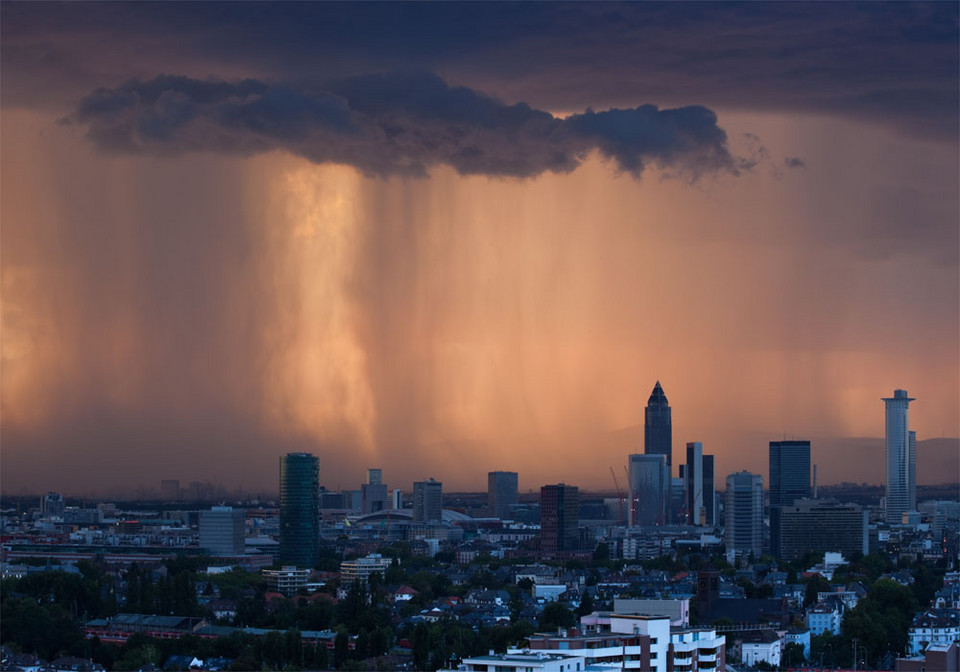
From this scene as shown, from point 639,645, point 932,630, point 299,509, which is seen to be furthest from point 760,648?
point 299,509

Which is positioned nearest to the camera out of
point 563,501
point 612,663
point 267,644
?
point 612,663

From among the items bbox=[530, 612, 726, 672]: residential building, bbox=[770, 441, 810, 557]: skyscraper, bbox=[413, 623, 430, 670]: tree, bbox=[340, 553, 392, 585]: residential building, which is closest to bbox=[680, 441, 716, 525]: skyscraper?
bbox=[770, 441, 810, 557]: skyscraper

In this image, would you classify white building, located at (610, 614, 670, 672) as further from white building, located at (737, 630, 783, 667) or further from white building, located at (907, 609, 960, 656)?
white building, located at (907, 609, 960, 656)

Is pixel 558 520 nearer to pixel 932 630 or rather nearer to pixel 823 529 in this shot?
pixel 823 529

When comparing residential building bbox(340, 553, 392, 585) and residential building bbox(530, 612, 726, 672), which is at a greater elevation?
residential building bbox(530, 612, 726, 672)

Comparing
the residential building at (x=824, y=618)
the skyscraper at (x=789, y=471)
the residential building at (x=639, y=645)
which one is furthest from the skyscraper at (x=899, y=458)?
the residential building at (x=639, y=645)

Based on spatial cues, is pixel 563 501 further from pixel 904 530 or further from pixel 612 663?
pixel 612 663

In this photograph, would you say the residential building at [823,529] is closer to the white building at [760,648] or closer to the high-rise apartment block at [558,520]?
the high-rise apartment block at [558,520]

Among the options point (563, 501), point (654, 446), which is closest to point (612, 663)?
point (563, 501)
